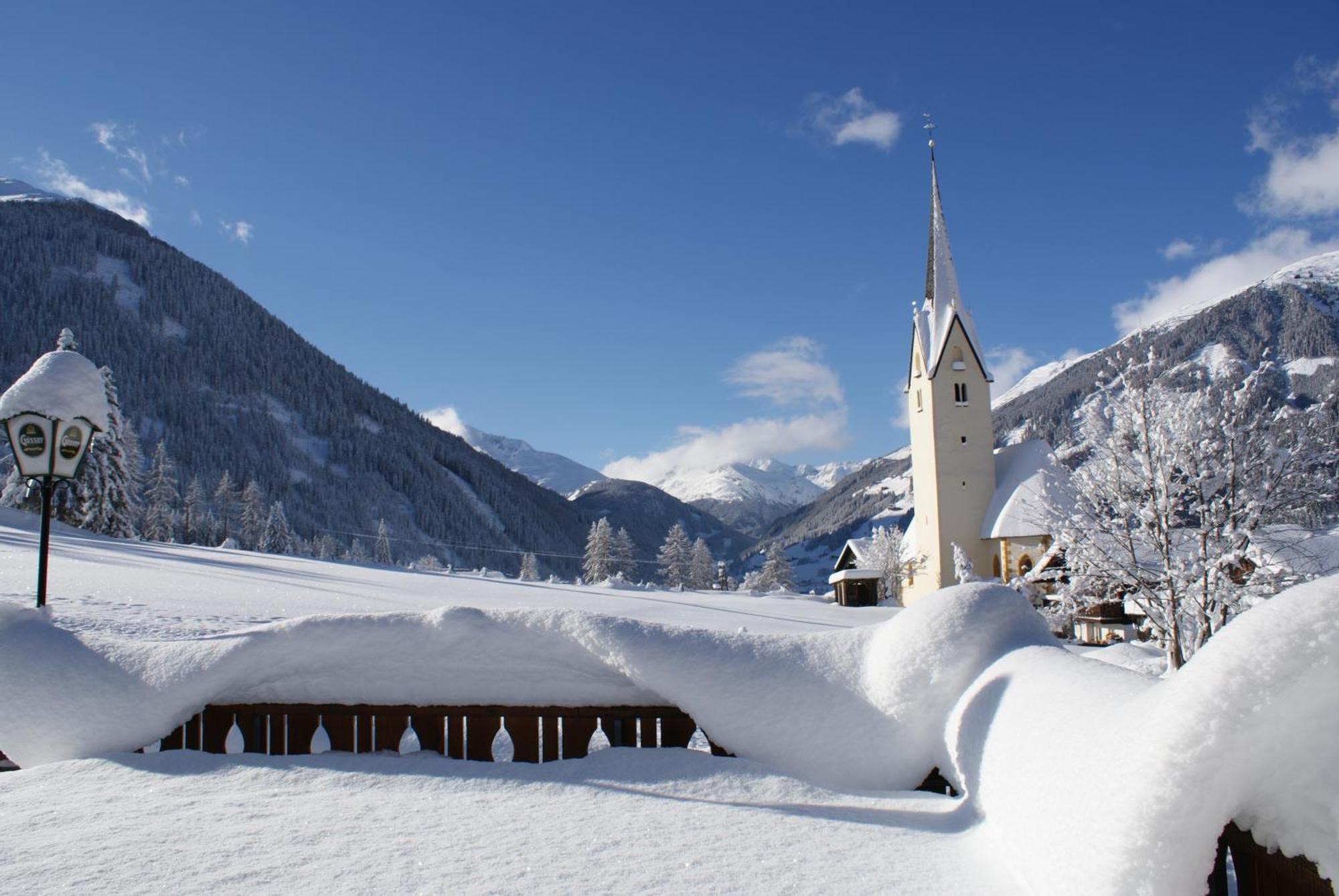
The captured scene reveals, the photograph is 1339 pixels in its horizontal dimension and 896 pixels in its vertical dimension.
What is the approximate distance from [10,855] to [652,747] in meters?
2.97

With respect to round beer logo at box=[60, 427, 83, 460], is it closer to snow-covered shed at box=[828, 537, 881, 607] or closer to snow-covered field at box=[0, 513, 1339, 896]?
snow-covered field at box=[0, 513, 1339, 896]

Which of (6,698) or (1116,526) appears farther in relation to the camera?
(1116,526)

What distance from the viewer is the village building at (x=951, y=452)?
Answer: 132 ft

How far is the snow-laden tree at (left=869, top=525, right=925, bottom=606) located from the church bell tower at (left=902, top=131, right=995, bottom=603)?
0.48 m

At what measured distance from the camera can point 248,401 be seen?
145125 mm

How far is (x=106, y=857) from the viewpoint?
3309 millimetres

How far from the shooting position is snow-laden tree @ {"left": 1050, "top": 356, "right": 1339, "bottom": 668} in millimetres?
14227

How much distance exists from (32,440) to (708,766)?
7772 mm

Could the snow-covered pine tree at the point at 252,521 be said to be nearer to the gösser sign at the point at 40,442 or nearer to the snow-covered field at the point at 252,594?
the snow-covered field at the point at 252,594

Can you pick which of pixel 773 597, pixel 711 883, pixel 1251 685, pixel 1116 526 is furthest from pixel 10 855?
pixel 773 597

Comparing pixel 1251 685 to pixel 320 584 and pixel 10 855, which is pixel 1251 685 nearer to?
pixel 10 855

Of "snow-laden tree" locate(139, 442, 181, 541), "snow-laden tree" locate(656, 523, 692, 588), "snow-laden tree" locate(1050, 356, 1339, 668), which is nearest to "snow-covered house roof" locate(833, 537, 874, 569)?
"snow-laden tree" locate(656, 523, 692, 588)

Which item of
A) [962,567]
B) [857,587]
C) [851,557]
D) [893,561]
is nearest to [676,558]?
[851,557]

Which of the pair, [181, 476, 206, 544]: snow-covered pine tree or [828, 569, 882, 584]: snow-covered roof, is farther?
[181, 476, 206, 544]: snow-covered pine tree
